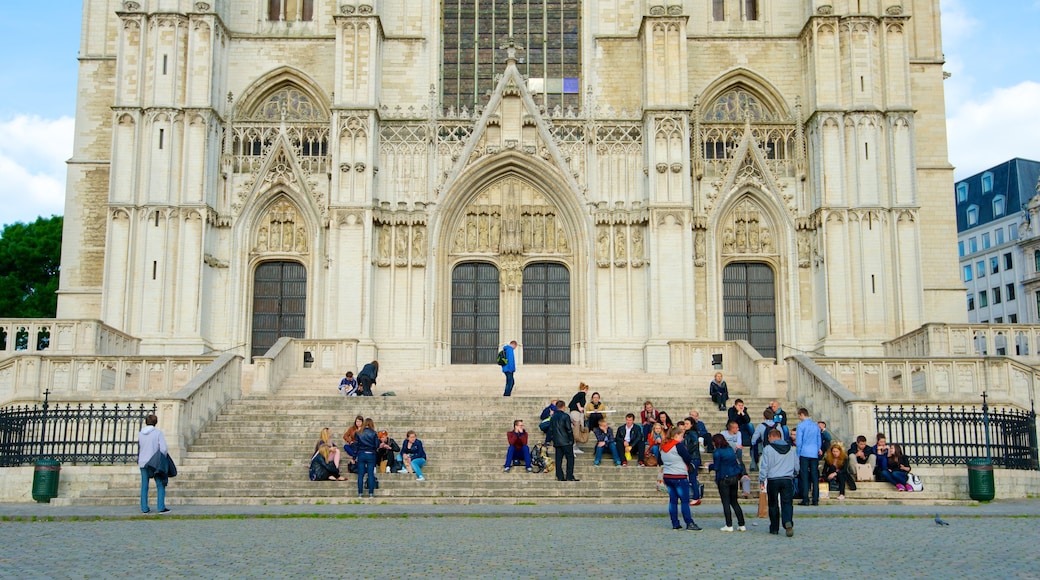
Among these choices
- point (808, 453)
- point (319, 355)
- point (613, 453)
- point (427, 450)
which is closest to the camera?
point (808, 453)

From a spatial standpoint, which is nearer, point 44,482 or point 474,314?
point 44,482

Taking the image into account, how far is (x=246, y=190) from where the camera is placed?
32188 mm

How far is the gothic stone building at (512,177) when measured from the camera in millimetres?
30656

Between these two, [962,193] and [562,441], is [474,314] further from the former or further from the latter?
[962,193]

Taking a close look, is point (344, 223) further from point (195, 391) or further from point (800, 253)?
point (800, 253)

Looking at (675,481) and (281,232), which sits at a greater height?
(281,232)

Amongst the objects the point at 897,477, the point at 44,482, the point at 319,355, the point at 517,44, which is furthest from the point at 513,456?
the point at 517,44

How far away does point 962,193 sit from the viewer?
77.3 m

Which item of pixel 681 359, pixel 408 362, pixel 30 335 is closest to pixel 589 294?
pixel 681 359

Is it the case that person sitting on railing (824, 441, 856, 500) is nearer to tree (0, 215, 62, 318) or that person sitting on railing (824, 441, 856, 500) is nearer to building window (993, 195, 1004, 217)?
tree (0, 215, 62, 318)

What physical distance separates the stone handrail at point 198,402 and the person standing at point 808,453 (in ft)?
35.8

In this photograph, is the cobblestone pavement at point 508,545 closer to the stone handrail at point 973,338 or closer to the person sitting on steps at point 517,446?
the person sitting on steps at point 517,446

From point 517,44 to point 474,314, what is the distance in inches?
342

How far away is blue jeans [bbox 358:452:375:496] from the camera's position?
18.1 meters
